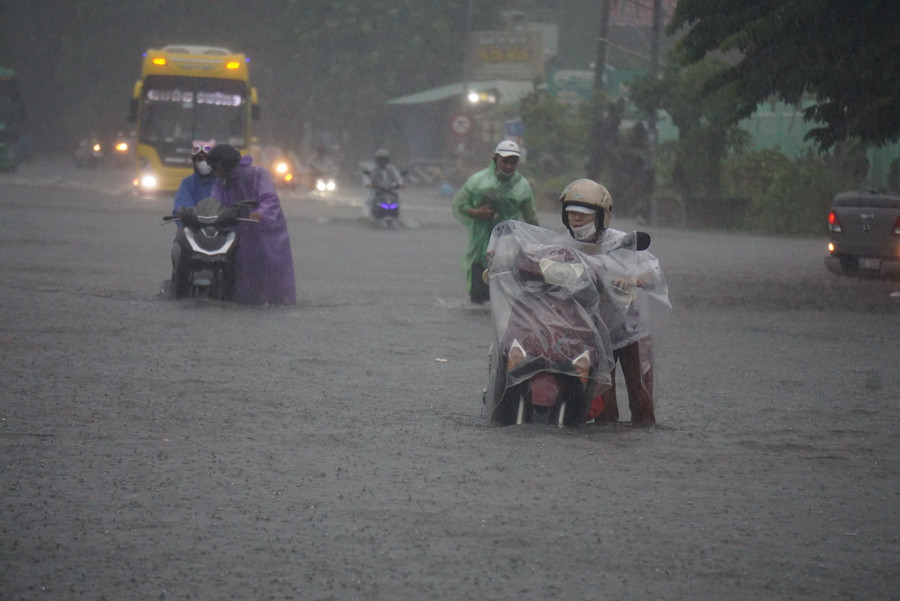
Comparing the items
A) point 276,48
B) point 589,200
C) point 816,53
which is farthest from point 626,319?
point 276,48

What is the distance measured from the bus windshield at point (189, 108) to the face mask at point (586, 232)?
2765cm

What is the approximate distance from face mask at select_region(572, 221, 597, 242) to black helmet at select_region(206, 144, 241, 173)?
619 centimetres

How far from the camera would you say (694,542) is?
5266 millimetres

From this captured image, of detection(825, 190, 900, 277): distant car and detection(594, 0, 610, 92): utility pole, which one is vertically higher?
detection(594, 0, 610, 92): utility pole

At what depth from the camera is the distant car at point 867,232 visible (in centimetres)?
1748

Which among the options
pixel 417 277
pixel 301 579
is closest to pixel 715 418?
pixel 301 579

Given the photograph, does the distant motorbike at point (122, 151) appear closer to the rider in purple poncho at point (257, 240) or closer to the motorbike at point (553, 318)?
the rider in purple poncho at point (257, 240)

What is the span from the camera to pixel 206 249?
515 inches

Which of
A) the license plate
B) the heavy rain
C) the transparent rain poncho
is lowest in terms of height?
the heavy rain

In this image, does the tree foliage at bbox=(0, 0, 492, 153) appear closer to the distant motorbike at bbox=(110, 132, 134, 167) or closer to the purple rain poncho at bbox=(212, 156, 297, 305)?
the distant motorbike at bbox=(110, 132, 134, 167)

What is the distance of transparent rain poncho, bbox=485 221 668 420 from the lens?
723 centimetres

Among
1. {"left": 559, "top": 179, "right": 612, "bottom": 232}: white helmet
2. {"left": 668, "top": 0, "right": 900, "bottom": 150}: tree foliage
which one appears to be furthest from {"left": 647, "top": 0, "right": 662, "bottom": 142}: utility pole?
{"left": 559, "top": 179, "right": 612, "bottom": 232}: white helmet

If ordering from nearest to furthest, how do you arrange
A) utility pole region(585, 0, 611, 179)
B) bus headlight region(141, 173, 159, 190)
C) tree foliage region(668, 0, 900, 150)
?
tree foliage region(668, 0, 900, 150) → bus headlight region(141, 173, 159, 190) → utility pole region(585, 0, 611, 179)

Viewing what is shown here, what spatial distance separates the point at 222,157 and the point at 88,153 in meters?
52.7
